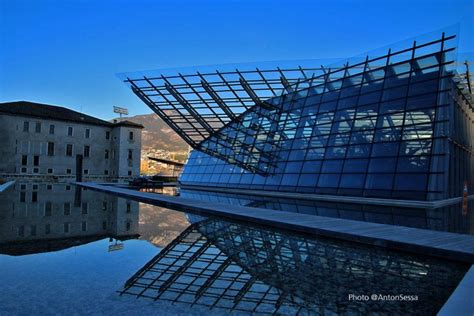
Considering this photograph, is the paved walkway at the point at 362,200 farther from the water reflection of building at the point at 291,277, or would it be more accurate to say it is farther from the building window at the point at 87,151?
the building window at the point at 87,151

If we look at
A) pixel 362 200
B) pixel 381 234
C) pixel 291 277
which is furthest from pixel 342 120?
pixel 291 277

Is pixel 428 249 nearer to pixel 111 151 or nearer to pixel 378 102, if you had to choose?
pixel 378 102

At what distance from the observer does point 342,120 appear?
80.9 feet

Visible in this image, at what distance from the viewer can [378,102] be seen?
22.9 meters

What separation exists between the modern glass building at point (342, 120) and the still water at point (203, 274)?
1250cm

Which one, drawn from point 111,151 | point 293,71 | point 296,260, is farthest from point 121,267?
point 111,151

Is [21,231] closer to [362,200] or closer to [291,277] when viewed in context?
[291,277]

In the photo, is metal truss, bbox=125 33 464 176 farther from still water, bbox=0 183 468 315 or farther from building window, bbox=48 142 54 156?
building window, bbox=48 142 54 156

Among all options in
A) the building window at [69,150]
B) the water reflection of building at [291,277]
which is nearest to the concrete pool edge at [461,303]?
the water reflection of building at [291,277]

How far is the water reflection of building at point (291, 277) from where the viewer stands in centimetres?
487

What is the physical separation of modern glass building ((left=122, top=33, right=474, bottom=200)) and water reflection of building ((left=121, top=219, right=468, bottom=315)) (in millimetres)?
12712

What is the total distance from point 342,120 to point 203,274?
20392mm

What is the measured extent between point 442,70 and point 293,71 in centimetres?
997

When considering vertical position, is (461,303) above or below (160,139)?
below
